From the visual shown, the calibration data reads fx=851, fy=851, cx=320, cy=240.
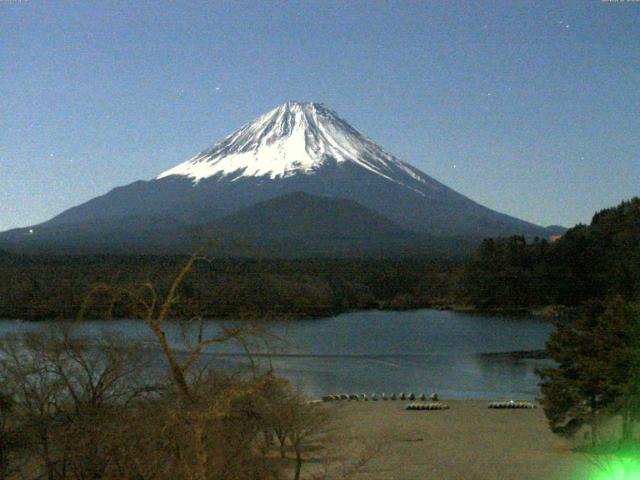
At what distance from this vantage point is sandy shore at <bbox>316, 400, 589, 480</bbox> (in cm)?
1195

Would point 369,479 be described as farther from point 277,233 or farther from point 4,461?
point 277,233

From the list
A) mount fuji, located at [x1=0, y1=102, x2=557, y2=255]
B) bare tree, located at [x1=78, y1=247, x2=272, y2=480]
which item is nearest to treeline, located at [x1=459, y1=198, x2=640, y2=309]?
mount fuji, located at [x1=0, y1=102, x2=557, y2=255]

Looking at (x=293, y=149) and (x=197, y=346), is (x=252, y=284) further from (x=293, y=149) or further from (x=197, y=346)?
(x=293, y=149)

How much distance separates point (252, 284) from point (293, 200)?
58.3 m

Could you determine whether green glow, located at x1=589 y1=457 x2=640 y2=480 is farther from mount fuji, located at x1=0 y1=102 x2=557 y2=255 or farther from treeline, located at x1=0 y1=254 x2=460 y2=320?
mount fuji, located at x1=0 y1=102 x2=557 y2=255

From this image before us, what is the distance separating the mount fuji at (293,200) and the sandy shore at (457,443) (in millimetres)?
67860

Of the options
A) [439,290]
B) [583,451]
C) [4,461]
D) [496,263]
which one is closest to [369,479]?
[583,451]

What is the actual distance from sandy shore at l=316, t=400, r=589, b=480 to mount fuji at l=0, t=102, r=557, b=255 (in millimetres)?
67860

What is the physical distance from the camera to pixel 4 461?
8648 millimetres

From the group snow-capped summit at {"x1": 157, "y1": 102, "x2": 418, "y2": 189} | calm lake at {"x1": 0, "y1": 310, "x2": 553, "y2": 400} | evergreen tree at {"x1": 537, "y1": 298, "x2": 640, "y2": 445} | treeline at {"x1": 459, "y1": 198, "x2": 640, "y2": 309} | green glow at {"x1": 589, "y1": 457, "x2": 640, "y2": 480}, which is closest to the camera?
green glow at {"x1": 589, "y1": 457, "x2": 640, "y2": 480}

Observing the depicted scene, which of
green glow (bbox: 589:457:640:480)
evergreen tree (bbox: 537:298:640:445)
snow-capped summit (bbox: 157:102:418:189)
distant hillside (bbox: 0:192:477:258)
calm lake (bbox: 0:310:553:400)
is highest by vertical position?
snow-capped summit (bbox: 157:102:418:189)

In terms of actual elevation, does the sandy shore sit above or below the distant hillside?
below

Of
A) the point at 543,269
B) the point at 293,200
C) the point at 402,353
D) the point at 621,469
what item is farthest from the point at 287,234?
the point at 621,469

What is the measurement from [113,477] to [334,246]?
84174mm
